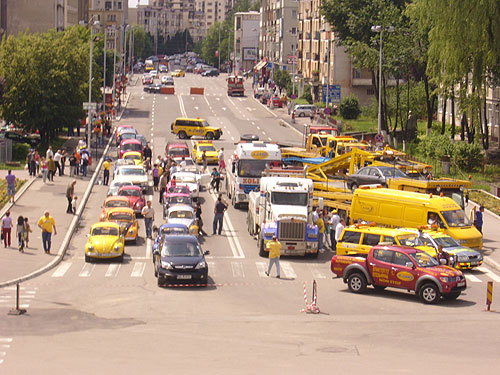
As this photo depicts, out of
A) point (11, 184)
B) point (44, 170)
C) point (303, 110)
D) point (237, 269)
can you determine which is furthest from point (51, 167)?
point (303, 110)

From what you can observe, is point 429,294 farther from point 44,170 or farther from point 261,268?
point 44,170

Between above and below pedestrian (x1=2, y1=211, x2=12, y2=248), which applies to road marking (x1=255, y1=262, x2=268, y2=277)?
below

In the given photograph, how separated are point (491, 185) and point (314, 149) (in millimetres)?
13615

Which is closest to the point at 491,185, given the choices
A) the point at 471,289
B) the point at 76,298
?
the point at 471,289

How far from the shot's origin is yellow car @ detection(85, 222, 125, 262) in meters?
33.2

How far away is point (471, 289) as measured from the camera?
29.3m

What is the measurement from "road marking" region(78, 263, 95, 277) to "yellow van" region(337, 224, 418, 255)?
8.46m

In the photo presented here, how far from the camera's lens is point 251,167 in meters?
44.1

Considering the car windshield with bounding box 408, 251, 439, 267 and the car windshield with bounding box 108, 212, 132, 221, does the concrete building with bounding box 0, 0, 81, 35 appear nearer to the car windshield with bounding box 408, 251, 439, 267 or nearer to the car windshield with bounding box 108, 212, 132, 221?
the car windshield with bounding box 108, 212, 132, 221

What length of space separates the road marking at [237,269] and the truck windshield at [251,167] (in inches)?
436

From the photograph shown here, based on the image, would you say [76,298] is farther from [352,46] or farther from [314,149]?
[352,46]

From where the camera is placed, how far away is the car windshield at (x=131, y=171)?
49469 millimetres

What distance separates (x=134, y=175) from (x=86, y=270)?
17.5 meters

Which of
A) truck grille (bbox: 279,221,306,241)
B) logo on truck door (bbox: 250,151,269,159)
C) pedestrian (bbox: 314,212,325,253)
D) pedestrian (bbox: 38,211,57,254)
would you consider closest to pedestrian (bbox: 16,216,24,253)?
pedestrian (bbox: 38,211,57,254)
